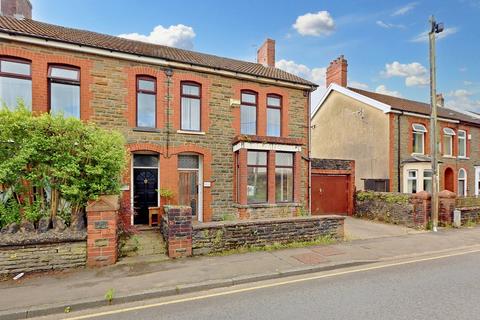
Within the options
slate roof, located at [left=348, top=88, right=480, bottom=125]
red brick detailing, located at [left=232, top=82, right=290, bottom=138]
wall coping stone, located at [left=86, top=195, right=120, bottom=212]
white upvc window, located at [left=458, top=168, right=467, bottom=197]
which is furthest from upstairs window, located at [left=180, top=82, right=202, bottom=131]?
white upvc window, located at [left=458, top=168, right=467, bottom=197]

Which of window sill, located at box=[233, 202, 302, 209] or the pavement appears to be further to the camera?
window sill, located at box=[233, 202, 302, 209]

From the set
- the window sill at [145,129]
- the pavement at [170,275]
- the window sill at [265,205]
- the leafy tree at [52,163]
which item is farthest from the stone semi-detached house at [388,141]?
the leafy tree at [52,163]

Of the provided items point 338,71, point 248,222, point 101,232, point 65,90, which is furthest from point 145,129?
point 338,71

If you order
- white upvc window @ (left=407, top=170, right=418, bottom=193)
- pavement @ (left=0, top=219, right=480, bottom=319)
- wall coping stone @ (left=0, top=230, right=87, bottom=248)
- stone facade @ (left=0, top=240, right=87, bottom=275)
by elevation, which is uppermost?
white upvc window @ (left=407, top=170, right=418, bottom=193)

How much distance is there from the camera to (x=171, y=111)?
1105 cm

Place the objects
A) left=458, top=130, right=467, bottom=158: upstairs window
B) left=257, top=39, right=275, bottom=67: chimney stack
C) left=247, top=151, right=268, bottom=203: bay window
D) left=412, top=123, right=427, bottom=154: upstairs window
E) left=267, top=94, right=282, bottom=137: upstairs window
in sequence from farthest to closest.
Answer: left=458, top=130, right=467, bottom=158: upstairs window < left=412, top=123, right=427, bottom=154: upstairs window < left=257, top=39, right=275, bottom=67: chimney stack < left=267, top=94, right=282, bottom=137: upstairs window < left=247, top=151, right=268, bottom=203: bay window

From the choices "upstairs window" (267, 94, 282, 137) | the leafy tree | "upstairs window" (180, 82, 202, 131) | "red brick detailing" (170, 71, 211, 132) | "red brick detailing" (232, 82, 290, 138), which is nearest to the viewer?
the leafy tree

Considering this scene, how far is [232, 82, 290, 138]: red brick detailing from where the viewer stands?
40.0 feet

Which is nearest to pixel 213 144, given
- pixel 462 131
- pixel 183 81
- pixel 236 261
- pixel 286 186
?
pixel 183 81

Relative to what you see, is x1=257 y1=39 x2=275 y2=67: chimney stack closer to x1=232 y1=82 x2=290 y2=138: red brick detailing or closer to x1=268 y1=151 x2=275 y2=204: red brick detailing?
x1=232 y1=82 x2=290 y2=138: red brick detailing

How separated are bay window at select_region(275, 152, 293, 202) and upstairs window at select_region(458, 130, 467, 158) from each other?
14895 millimetres

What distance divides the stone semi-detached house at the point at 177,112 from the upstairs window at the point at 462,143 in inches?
537

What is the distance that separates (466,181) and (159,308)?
2271 cm

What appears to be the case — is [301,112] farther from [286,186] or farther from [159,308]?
[159,308]
